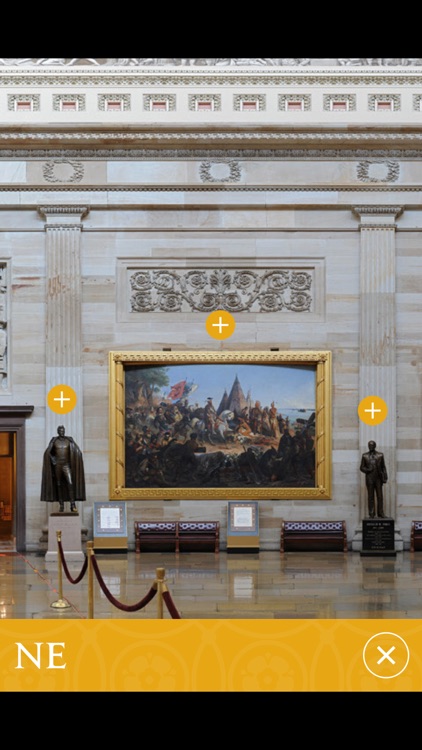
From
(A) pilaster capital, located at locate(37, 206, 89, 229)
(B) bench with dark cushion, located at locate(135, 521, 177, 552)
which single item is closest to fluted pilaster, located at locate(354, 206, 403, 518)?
(B) bench with dark cushion, located at locate(135, 521, 177, 552)

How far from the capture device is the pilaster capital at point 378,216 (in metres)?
20.9

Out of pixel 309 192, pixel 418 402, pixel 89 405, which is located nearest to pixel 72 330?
pixel 89 405

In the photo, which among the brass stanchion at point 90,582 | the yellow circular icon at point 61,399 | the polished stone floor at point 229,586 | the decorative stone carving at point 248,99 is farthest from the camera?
the decorative stone carving at point 248,99

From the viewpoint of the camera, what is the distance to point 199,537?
20.5m

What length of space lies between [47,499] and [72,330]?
364cm

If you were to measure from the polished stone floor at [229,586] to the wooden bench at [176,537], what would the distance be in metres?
0.26

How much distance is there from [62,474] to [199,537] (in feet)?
10.6

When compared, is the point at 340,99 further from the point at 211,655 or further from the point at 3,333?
the point at 211,655

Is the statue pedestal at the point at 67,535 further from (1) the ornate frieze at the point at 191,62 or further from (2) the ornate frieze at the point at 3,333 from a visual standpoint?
(1) the ornate frieze at the point at 191,62

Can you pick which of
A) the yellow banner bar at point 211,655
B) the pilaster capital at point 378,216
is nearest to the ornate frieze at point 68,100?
the pilaster capital at point 378,216

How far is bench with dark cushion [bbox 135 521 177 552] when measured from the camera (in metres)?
20.5

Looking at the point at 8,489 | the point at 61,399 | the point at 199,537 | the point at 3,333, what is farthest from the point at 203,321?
the point at 8,489

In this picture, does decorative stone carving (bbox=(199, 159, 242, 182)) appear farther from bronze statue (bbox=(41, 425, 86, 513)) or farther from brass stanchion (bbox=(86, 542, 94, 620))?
brass stanchion (bbox=(86, 542, 94, 620))

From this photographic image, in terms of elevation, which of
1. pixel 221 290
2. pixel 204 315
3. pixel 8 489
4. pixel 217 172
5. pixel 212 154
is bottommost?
pixel 8 489
